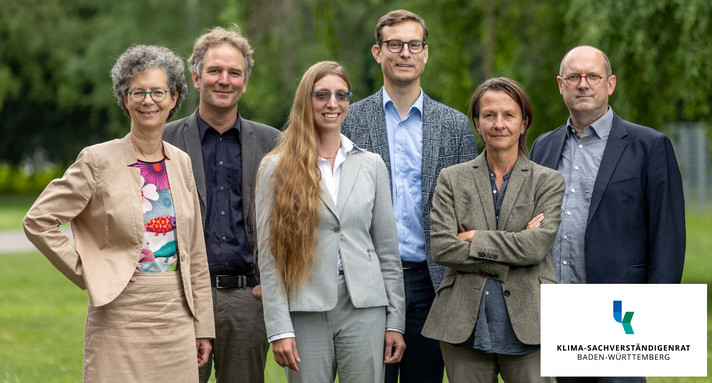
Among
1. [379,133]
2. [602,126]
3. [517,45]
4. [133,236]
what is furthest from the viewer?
[517,45]

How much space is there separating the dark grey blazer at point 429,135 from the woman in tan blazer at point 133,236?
1.09 meters

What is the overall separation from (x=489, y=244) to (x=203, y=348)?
1408 millimetres

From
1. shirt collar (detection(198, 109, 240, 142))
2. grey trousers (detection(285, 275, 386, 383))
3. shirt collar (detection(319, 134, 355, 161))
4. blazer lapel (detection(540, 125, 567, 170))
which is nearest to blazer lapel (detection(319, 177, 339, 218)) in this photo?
shirt collar (detection(319, 134, 355, 161))

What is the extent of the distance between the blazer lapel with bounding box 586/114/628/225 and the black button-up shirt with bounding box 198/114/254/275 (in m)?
1.74

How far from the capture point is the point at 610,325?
3840 millimetres

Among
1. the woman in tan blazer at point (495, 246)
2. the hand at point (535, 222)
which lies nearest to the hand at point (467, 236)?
the woman in tan blazer at point (495, 246)

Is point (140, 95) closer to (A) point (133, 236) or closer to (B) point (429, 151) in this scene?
(A) point (133, 236)

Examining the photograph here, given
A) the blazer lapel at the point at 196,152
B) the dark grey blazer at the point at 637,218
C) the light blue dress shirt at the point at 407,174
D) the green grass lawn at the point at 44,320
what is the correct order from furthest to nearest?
1. the green grass lawn at the point at 44,320
2. the light blue dress shirt at the point at 407,174
3. the blazer lapel at the point at 196,152
4. the dark grey blazer at the point at 637,218

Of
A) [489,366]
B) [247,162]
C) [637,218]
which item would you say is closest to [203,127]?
[247,162]

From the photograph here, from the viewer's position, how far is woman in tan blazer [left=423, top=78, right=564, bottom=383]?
3961 mm

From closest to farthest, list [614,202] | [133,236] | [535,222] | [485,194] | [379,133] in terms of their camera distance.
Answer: [133,236] < [535,222] < [485,194] < [614,202] < [379,133]

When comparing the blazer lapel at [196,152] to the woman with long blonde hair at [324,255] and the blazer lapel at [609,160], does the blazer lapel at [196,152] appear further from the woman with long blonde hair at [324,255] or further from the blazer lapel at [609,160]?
the blazer lapel at [609,160]

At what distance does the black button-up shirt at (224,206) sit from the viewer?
4.48 meters

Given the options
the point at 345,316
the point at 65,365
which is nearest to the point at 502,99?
the point at 345,316
